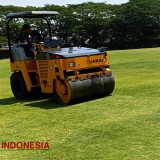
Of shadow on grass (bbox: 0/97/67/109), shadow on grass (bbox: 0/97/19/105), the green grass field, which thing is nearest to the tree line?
shadow on grass (bbox: 0/97/19/105)

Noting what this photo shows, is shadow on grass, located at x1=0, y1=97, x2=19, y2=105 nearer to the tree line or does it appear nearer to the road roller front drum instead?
the road roller front drum

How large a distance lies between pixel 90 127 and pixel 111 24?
6155cm

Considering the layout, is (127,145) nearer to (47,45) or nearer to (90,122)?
(90,122)

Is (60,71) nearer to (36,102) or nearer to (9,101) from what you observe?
(36,102)

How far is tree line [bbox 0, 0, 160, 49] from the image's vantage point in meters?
63.2

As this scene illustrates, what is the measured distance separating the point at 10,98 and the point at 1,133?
4.45 metres

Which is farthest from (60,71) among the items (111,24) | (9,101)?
(111,24)

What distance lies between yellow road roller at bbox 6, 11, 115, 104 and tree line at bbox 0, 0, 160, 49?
51767 mm

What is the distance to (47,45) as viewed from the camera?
10406mm

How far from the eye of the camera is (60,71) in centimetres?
929

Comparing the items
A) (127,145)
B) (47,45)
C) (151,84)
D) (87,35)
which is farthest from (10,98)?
(87,35)

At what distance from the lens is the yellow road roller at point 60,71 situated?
9305 mm

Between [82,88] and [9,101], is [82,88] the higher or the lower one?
the higher one

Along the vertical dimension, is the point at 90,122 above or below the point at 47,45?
below
